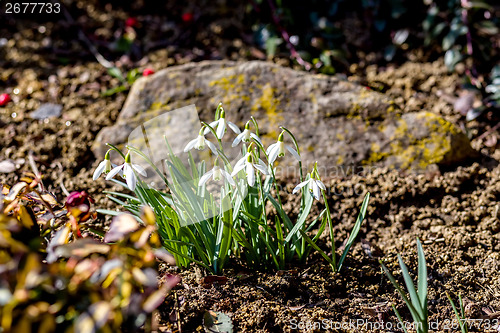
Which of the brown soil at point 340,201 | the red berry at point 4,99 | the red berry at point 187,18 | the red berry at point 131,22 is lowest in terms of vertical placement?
the brown soil at point 340,201

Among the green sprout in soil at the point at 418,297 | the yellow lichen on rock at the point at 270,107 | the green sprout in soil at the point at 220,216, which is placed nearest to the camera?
the green sprout in soil at the point at 418,297

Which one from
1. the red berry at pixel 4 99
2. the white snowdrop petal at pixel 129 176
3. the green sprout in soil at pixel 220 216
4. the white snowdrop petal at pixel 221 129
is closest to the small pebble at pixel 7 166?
the red berry at pixel 4 99

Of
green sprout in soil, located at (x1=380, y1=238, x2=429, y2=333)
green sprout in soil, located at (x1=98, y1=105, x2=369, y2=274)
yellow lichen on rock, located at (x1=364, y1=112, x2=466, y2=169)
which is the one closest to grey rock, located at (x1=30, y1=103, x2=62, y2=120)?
green sprout in soil, located at (x1=98, y1=105, x2=369, y2=274)

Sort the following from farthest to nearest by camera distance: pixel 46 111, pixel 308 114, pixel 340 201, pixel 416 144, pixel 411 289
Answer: pixel 46 111, pixel 308 114, pixel 416 144, pixel 340 201, pixel 411 289

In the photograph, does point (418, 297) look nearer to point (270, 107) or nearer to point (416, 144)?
point (416, 144)

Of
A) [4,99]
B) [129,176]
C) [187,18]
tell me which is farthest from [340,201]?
[4,99]

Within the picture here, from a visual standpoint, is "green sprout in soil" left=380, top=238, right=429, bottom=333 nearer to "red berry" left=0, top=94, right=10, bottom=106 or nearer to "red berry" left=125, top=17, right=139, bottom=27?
"red berry" left=0, top=94, right=10, bottom=106

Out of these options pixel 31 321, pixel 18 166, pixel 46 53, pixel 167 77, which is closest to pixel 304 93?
pixel 167 77

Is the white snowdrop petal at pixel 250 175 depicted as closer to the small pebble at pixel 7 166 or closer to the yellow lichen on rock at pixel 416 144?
the yellow lichen on rock at pixel 416 144
